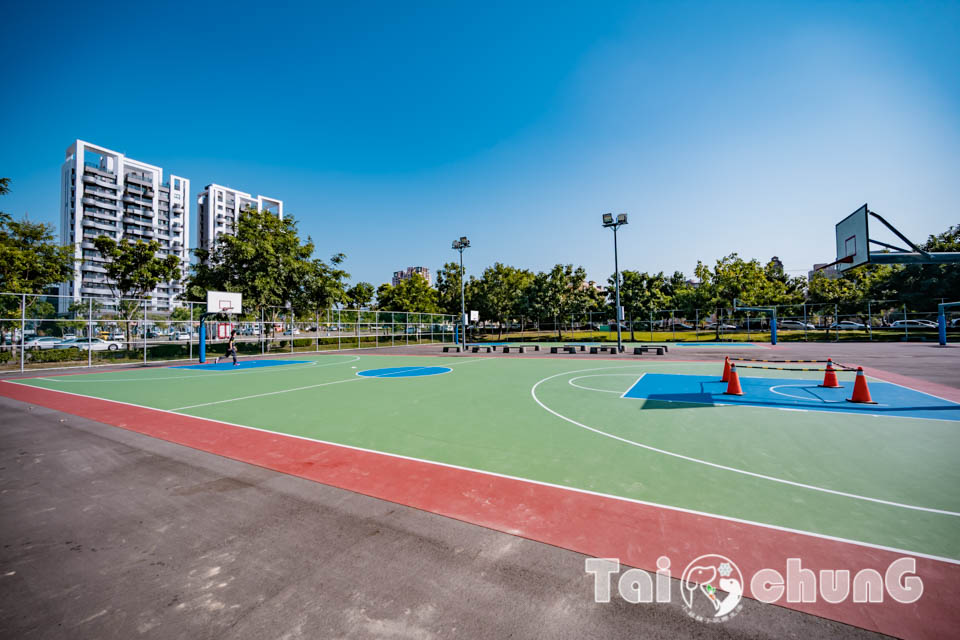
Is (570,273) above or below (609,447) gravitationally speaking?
above

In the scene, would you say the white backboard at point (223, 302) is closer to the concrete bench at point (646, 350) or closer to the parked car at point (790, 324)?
the concrete bench at point (646, 350)

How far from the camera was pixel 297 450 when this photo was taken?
571cm

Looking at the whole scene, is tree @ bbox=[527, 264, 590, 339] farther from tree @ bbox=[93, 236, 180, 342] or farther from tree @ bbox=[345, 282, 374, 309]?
tree @ bbox=[93, 236, 180, 342]

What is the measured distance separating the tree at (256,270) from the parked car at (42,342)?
28.1 feet

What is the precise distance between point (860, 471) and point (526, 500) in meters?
4.18

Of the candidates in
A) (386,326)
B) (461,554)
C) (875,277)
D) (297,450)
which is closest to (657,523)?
(461,554)

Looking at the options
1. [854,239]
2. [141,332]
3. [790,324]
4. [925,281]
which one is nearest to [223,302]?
[141,332]

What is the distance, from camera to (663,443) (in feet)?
19.0

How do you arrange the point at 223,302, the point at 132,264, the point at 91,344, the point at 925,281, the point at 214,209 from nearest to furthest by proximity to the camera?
the point at 91,344, the point at 223,302, the point at 132,264, the point at 925,281, the point at 214,209

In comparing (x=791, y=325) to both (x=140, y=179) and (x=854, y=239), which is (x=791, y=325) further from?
(x=140, y=179)

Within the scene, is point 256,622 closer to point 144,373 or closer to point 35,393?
point 35,393

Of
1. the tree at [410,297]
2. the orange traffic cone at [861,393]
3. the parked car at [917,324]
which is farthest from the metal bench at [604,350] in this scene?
the parked car at [917,324]

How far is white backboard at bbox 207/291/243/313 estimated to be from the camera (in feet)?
72.7

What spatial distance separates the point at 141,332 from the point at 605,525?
90.0 feet
